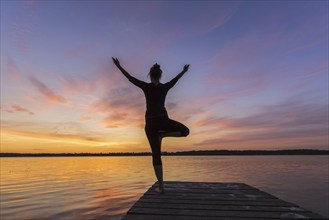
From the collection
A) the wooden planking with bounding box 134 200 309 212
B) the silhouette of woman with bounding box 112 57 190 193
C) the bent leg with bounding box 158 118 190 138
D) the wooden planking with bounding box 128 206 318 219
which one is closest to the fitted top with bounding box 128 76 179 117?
the silhouette of woman with bounding box 112 57 190 193

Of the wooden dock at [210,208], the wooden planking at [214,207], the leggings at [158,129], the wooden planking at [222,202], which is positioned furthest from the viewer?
the leggings at [158,129]

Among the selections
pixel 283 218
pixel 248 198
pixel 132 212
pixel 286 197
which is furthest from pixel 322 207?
pixel 132 212

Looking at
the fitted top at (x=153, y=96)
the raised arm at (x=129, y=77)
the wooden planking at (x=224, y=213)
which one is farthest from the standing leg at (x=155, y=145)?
the wooden planking at (x=224, y=213)

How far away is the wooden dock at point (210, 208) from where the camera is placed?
4.74 meters

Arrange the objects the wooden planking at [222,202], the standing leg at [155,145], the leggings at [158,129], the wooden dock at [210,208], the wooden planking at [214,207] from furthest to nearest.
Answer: the standing leg at [155,145] < the leggings at [158,129] < the wooden planking at [222,202] < the wooden planking at [214,207] < the wooden dock at [210,208]

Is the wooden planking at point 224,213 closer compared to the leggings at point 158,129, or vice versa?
the wooden planking at point 224,213

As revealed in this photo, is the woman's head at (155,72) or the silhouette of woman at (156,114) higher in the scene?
the woman's head at (155,72)

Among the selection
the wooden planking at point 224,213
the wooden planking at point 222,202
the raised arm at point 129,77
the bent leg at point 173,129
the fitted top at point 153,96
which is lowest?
the wooden planking at point 224,213

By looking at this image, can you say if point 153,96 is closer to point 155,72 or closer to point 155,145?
point 155,72

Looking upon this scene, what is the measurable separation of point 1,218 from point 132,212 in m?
13.2

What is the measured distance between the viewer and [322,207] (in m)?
19.8

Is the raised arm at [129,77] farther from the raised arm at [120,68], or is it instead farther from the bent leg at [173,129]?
the bent leg at [173,129]

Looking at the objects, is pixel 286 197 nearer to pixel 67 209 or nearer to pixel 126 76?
pixel 67 209

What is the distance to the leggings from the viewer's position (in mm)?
6418
